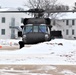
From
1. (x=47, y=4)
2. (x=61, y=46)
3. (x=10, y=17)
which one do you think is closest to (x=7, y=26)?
(x=10, y=17)

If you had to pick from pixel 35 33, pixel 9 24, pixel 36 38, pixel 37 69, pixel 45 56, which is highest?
pixel 37 69

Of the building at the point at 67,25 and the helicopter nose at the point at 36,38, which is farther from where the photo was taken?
the building at the point at 67,25

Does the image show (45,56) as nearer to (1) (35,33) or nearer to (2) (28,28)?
(1) (35,33)

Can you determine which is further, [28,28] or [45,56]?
[28,28]

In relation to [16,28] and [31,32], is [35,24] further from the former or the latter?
[16,28]

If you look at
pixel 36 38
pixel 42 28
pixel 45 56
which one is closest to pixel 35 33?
pixel 36 38

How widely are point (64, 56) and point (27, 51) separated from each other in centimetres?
340

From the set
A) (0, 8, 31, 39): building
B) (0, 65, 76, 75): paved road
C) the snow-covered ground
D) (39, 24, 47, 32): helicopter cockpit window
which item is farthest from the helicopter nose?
(0, 8, 31, 39): building

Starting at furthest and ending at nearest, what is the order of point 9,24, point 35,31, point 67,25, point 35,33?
point 67,25 → point 9,24 → point 35,31 → point 35,33

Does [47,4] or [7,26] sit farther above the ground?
[47,4]

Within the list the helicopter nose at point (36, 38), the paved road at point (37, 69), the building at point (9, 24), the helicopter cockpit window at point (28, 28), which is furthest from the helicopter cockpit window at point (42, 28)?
the building at point (9, 24)

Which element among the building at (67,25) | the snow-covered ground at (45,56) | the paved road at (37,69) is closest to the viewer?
the paved road at (37,69)

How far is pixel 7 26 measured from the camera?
7269 cm

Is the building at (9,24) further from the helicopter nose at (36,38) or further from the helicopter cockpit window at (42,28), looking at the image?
the helicopter nose at (36,38)
